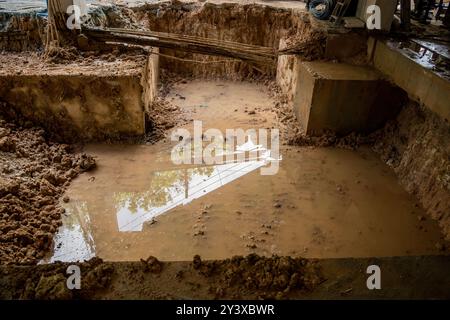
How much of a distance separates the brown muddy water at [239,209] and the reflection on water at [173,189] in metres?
0.01

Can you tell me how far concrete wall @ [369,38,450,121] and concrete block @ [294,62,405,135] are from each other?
227 mm

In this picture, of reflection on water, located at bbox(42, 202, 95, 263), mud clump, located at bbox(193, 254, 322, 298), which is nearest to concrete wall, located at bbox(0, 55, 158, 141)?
reflection on water, located at bbox(42, 202, 95, 263)

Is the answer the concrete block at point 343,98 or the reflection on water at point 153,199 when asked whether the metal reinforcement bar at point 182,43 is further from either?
the reflection on water at point 153,199

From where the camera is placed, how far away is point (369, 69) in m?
5.07

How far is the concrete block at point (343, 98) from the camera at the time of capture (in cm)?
479

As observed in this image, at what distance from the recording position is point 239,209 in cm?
399

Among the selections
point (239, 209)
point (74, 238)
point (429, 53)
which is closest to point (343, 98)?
point (429, 53)

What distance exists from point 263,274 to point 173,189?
8.54 feet

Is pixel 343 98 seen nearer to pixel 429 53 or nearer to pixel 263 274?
pixel 429 53

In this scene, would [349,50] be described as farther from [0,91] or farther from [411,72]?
[0,91]

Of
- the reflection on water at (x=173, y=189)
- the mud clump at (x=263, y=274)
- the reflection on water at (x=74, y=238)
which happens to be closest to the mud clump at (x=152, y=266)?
the mud clump at (x=263, y=274)

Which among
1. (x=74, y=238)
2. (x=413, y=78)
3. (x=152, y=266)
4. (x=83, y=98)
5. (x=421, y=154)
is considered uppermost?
(x=413, y=78)
